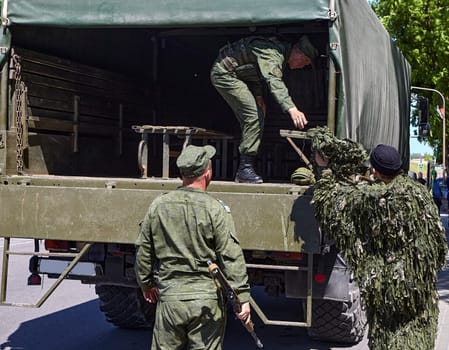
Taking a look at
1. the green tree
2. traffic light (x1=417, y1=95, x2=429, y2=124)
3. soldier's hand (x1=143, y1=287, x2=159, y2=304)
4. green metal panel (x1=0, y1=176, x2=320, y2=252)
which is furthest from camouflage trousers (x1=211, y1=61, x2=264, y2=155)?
the green tree

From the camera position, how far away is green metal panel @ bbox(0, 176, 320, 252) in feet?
15.2

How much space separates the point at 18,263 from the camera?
10.9 metres

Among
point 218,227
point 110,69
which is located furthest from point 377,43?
point 218,227

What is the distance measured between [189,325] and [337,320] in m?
2.24

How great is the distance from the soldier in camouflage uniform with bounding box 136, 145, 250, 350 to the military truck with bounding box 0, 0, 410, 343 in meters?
0.87

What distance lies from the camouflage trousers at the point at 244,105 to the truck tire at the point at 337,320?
1.36m

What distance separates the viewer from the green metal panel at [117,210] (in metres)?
4.64

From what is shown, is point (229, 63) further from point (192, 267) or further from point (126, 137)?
point (192, 267)

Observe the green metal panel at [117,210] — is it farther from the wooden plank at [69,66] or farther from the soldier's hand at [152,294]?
Result: the wooden plank at [69,66]

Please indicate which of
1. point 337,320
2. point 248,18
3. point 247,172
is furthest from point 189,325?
point 248,18

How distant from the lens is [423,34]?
23.1 meters

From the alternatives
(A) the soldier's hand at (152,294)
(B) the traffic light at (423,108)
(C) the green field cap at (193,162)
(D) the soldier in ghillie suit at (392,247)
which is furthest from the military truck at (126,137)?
(B) the traffic light at (423,108)

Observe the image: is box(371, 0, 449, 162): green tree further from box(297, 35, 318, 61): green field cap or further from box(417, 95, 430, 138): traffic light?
box(297, 35, 318, 61): green field cap

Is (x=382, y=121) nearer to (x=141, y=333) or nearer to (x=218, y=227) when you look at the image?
(x=141, y=333)
